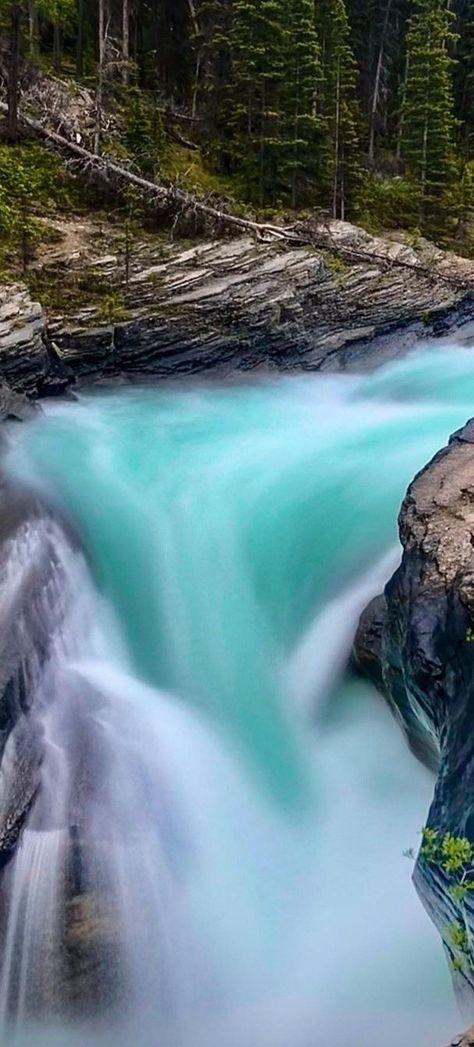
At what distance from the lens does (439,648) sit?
576 cm

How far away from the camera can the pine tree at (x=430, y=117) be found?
76.4 ft

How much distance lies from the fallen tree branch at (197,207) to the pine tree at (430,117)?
6028mm

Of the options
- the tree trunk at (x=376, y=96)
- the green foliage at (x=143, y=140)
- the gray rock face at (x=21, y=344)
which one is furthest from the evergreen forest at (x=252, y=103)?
the gray rock face at (x=21, y=344)

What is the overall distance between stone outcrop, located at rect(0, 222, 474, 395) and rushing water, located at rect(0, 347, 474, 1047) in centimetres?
292

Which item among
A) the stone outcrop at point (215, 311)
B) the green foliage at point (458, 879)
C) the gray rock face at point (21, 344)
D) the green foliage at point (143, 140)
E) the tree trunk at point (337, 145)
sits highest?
the tree trunk at point (337, 145)

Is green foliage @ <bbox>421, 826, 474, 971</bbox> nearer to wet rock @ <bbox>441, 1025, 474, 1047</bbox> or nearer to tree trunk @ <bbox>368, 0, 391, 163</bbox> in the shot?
wet rock @ <bbox>441, 1025, 474, 1047</bbox>

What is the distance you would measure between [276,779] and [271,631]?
1943 millimetres

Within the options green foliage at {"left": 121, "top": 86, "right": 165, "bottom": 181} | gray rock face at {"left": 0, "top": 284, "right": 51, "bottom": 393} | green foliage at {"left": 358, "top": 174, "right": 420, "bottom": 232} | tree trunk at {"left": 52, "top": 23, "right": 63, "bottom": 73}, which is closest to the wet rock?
gray rock face at {"left": 0, "top": 284, "right": 51, "bottom": 393}

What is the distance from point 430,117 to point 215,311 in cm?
1347

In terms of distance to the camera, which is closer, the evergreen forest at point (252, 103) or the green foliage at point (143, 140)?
the green foliage at point (143, 140)

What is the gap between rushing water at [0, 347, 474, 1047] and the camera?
18.4 feet

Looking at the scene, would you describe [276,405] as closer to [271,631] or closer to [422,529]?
[271,631]

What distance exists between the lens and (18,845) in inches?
241

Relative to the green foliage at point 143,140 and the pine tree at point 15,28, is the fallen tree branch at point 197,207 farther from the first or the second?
the pine tree at point 15,28
